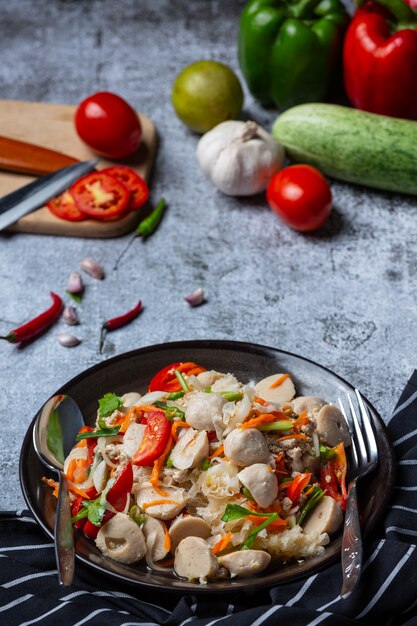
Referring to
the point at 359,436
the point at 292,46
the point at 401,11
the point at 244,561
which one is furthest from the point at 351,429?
the point at 401,11

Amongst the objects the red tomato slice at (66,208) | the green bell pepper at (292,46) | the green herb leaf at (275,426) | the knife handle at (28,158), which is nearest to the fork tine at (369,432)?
the green herb leaf at (275,426)

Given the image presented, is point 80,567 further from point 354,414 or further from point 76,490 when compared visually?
point 354,414

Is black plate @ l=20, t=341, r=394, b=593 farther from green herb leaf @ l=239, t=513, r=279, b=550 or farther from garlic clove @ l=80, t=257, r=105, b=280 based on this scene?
garlic clove @ l=80, t=257, r=105, b=280

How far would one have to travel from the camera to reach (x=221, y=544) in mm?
1671

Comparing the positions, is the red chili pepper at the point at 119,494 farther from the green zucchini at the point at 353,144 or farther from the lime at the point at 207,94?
the lime at the point at 207,94

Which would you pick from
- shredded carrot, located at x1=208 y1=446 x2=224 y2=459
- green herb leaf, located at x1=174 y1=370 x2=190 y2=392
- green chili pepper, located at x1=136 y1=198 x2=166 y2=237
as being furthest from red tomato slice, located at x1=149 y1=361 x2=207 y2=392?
green chili pepper, located at x1=136 y1=198 x2=166 y2=237

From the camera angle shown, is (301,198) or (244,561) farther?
(301,198)

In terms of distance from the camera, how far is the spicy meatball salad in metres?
1.68

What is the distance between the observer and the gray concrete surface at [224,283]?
246 cm

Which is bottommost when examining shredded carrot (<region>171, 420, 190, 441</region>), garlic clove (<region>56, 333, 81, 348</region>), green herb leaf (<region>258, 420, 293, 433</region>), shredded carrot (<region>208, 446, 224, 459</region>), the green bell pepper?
garlic clove (<region>56, 333, 81, 348</region>)

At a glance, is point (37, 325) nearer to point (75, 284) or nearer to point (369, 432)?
point (75, 284)

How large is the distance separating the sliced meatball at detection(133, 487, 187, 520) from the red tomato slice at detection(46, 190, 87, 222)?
137cm

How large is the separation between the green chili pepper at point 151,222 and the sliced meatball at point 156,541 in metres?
1.41

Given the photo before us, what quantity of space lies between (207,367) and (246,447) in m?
0.47
